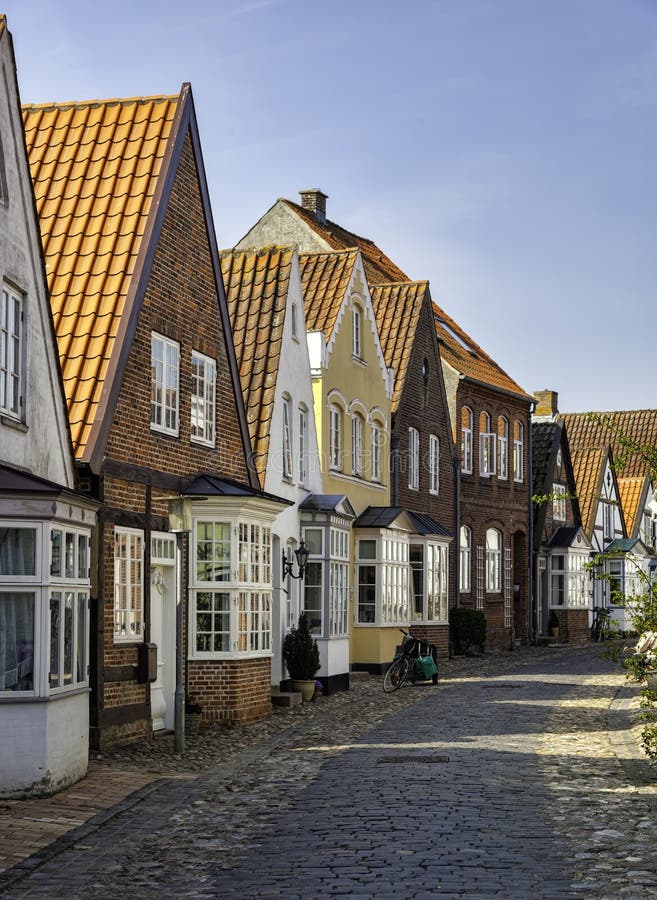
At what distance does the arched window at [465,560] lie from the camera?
136 ft

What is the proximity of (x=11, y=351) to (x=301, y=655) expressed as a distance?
11050mm

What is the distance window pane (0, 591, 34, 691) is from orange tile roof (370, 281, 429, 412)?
22210 mm

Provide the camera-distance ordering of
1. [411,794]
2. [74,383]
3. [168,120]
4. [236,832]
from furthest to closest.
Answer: [168,120], [74,383], [411,794], [236,832]

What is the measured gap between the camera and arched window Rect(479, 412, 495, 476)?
141 ft

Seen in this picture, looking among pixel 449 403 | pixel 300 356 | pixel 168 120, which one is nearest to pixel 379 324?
pixel 449 403

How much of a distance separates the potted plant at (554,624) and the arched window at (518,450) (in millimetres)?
6525

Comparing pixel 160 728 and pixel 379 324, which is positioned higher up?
pixel 379 324

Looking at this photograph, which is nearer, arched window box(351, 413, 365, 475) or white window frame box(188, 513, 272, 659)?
white window frame box(188, 513, 272, 659)

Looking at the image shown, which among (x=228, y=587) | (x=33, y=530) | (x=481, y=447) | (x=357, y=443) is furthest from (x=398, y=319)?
(x=33, y=530)

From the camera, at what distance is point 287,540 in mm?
25344

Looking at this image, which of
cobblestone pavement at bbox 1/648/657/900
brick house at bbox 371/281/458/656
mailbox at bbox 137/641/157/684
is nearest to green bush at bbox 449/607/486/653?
brick house at bbox 371/281/458/656

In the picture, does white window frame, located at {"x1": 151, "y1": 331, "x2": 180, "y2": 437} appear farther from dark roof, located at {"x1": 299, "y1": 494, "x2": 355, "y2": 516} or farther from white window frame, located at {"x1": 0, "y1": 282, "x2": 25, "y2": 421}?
dark roof, located at {"x1": 299, "y1": 494, "x2": 355, "y2": 516}

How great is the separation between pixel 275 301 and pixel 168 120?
6.00 meters

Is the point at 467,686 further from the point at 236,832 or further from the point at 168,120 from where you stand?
the point at 236,832
